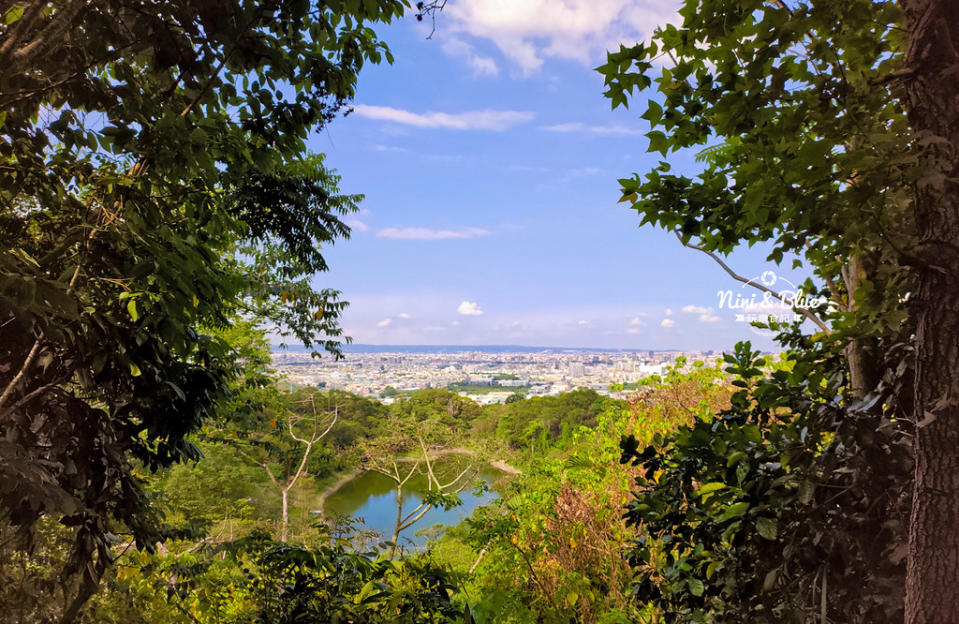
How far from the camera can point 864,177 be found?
983 millimetres

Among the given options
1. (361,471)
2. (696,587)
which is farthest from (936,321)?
(361,471)

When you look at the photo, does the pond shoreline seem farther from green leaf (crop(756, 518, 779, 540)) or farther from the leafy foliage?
green leaf (crop(756, 518, 779, 540))

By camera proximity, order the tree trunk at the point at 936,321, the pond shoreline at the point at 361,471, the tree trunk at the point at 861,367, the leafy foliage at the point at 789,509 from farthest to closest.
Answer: the pond shoreline at the point at 361,471, the tree trunk at the point at 861,367, the leafy foliage at the point at 789,509, the tree trunk at the point at 936,321

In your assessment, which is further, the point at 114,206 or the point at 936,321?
the point at 114,206

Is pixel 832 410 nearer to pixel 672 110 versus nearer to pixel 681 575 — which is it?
pixel 681 575

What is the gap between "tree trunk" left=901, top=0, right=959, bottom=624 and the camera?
2.97ft

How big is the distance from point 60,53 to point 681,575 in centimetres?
250

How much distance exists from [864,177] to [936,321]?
0.34m

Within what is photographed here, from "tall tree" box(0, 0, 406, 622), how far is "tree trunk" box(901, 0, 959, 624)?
1328mm

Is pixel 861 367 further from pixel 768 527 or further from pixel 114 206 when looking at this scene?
pixel 114 206

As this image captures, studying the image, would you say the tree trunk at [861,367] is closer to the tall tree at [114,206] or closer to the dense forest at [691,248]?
the dense forest at [691,248]

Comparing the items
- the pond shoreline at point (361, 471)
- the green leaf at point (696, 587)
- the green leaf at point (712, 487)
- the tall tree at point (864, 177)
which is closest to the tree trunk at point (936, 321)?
the tall tree at point (864, 177)

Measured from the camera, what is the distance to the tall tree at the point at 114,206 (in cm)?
102

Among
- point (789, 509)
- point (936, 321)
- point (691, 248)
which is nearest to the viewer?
point (936, 321)
